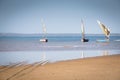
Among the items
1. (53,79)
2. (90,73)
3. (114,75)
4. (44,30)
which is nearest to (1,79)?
(53,79)

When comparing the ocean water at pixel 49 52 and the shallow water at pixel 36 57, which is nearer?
the shallow water at pixel 36 57

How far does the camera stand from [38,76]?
4344mm

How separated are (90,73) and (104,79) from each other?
0.60 metres

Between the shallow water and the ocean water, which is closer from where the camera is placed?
the shallow water

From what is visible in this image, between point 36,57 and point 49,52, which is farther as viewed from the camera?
point 49,52

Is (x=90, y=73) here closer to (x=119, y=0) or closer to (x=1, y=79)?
(x=1, y=79)

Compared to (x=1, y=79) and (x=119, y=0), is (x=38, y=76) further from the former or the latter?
(x=119, y=0)

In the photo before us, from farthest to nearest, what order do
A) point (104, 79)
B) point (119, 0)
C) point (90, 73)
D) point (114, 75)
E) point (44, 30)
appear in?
point (44, 30), point (119, 0), point (90, 73), point (114, 75), point (104, 79)

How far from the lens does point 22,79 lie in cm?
404

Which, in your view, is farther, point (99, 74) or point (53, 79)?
point (99, 74)

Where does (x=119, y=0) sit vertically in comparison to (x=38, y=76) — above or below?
above

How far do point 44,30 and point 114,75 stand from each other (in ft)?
64.1

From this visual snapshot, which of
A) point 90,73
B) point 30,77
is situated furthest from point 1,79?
point 90,73

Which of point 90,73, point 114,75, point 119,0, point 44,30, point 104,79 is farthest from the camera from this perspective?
point 44,30
